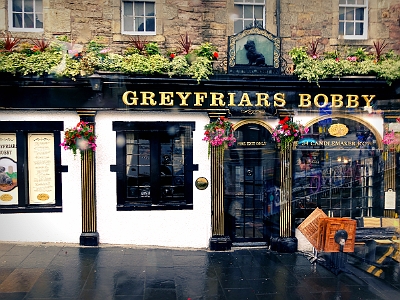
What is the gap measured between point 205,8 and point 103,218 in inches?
216

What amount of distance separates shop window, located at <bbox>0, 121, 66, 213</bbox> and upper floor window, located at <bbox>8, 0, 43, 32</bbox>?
2.24 m

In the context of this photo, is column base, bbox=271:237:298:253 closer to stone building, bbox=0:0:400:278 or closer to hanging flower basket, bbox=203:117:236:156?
stone building, bbox=0:0:400:278

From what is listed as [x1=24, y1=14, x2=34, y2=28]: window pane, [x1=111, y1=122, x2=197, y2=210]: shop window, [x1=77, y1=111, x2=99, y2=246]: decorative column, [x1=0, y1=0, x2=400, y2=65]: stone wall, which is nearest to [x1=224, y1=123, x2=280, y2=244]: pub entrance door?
[x1=111, y1=122, x2=197, y2=210]: shop window

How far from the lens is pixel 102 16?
356 inches

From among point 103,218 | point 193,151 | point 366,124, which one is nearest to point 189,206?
point 193,151

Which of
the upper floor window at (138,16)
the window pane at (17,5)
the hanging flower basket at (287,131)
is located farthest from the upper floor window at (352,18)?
the window pane at (17,5)

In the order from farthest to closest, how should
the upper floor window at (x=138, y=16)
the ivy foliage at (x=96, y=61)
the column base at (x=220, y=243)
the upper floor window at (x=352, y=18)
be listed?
the upper floor window at (x=352, y=18)
the upper floor window at (x=138, y=16)
the column base at (x=220, y=243)
the ivy foliage at (x=96, y=61)

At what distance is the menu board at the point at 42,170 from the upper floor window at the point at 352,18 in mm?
7508

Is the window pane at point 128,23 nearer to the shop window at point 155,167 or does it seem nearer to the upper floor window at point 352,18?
the shop window at point 155,167

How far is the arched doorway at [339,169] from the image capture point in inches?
367

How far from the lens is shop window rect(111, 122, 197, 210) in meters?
9.06

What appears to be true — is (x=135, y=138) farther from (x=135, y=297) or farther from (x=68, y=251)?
(x=135, y=297)

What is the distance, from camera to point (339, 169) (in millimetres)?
9562

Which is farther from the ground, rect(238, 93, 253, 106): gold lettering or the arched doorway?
rect(238, 93, 253, 106): gold lettering
